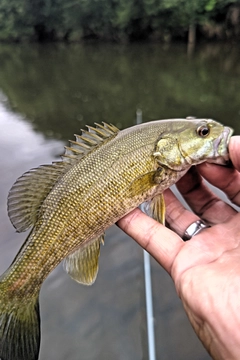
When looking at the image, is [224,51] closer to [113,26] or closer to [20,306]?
[113,26]

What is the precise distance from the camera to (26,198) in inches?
92.5

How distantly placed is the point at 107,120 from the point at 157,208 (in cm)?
904

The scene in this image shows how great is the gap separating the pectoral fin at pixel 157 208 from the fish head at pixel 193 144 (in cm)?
27

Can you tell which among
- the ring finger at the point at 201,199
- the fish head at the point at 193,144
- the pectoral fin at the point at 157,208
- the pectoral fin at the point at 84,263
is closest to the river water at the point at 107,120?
the ring finger at the point at 201,199

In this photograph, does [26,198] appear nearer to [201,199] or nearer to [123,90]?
[201,199]

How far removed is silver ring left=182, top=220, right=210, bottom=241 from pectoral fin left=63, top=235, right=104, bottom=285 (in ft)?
2.32

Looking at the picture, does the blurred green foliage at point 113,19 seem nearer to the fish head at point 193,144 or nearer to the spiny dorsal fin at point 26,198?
the fish head at point 193,144

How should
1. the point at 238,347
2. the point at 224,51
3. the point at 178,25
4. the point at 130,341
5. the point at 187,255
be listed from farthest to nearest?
the point at 178,25, the point at 224,51, the point at 130,341, the point at 187,255, the point at 238,347

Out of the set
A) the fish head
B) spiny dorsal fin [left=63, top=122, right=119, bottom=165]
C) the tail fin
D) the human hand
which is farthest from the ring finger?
the tail fin

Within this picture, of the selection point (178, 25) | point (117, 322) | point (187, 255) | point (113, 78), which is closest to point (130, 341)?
point (117, 322)

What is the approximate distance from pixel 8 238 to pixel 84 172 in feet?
11.5

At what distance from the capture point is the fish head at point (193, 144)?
2.39 metres

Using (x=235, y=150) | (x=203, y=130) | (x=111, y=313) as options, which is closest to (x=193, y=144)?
(x=203, y=130)

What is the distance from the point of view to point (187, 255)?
2311 millimetres
